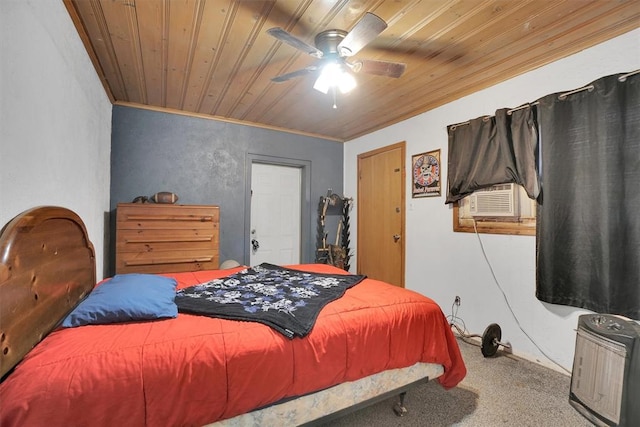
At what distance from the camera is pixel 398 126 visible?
3.70 metres

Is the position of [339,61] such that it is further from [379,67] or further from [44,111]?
[44,111]

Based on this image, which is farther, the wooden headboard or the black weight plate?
the black weight plate

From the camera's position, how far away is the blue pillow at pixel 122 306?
128 cm

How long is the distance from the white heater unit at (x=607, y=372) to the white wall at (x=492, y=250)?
1.69ft

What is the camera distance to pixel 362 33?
5.17ft

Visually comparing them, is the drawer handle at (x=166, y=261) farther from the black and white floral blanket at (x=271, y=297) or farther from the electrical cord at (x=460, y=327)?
the electrical cord at (x=460, y=327)

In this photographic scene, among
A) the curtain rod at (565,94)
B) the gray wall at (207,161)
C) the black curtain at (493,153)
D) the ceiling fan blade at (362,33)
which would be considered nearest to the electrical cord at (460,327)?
the black curtain at (493,153)

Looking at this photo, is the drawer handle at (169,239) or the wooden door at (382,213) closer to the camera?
the drawer handle at (169,239)

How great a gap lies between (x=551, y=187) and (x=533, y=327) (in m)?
1.14

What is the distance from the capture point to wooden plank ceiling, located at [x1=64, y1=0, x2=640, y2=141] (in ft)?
5.53

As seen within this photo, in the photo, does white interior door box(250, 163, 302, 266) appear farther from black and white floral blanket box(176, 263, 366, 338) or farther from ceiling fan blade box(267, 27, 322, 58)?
ceiling fan blade box(267, 27, 322, 58)

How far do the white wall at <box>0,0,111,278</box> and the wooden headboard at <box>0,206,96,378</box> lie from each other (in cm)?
9

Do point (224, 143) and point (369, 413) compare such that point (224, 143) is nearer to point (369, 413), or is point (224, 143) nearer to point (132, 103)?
point (132, 103)

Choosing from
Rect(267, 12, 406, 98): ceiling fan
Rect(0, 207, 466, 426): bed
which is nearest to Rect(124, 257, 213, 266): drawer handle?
Rect(0, 207, 466, 426): bed
